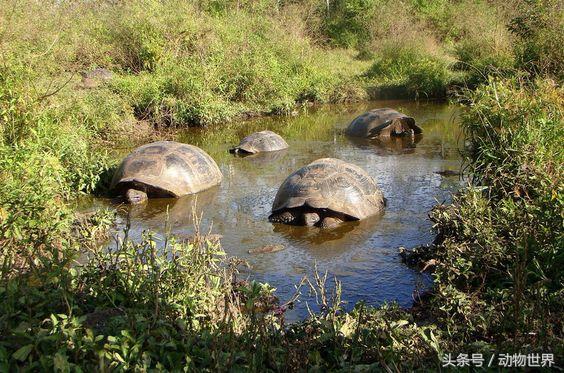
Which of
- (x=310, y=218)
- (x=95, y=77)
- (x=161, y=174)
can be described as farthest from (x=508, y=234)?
(x=95, y=77)

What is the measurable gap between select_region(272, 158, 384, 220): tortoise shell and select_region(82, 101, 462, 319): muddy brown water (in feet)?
0.68

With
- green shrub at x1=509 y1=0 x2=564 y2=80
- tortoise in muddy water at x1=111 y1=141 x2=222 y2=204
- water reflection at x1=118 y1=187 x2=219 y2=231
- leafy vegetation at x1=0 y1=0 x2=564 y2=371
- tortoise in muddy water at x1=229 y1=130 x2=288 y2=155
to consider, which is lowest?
tortoise in muddy water at x1=229 y1=130 x2=288 y2=155

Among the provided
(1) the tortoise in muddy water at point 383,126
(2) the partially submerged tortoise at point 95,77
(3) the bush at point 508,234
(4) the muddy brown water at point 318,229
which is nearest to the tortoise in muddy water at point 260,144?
(4) the muddy brown water at point 318,229

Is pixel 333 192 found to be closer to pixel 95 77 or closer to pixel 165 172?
pixel 165 172

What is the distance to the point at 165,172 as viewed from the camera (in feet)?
27.9

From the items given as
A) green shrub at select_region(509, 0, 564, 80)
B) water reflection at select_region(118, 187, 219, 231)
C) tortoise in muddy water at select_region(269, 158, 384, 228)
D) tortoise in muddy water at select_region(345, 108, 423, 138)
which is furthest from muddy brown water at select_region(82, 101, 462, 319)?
green shrub at select_region(509, 0, 564, 80)

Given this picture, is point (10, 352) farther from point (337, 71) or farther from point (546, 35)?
point (337, 71)

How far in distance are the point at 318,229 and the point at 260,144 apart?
501 centimetres

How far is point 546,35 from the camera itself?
14.0 metres

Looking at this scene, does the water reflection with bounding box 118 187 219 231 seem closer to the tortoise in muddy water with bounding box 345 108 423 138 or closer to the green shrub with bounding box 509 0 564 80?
the tortoise in muddy water with bounding box 345 108 423 138

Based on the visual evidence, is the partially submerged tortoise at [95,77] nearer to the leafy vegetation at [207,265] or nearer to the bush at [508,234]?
the leafy vegetation at [207,265]

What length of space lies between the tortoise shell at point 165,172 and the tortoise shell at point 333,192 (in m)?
1.79

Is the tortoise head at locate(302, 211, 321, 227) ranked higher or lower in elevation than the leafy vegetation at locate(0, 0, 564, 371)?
lower

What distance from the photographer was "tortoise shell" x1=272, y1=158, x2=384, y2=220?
7.00m
